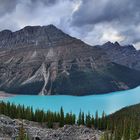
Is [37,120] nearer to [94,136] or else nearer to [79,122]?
[79,122]

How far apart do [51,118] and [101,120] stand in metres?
17.8

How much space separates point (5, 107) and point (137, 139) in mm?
58522

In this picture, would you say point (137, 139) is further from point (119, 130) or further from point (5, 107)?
point (5, 107)

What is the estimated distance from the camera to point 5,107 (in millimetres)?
132750

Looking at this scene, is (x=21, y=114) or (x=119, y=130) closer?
(x=119, y=130)

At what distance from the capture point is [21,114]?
128375mm

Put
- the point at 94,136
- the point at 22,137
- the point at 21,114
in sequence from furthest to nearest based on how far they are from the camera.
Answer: the point at 21,114 < the point at 94,136 < the point at 22,137

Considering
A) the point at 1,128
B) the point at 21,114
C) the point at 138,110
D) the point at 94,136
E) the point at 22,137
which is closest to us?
the point at 22,137

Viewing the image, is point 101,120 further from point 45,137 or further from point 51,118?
point 45,137

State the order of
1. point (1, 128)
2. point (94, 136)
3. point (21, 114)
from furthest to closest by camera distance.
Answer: point (21, 114) → point (94, 136) → point (1, 128)

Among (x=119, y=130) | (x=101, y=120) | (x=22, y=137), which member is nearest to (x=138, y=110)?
(x=101, y=120)

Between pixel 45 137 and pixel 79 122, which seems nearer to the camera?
pixel 45 137

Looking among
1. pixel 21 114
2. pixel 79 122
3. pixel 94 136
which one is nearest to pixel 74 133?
pixel 94 136

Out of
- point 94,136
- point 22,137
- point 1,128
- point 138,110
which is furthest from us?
point 138,110
